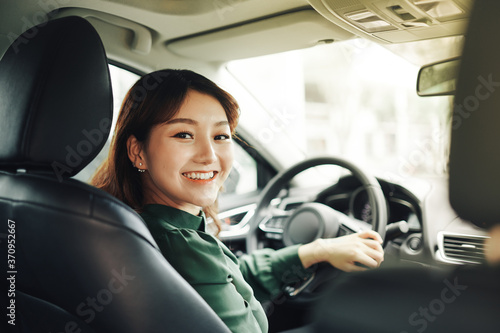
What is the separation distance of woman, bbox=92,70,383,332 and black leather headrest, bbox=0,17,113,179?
0.85 feet

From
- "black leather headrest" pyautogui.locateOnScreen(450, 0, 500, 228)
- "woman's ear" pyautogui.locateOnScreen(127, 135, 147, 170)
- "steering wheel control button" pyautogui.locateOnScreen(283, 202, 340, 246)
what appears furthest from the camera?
"steering wheel control button" pyautogui.locateOnScreen(283, 202, 340, 246)

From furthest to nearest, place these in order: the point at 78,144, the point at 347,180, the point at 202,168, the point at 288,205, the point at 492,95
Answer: the point at 288,205 → the point at 347,180 → the point at 202,168 → the point at 78,144 → the point at 492,95

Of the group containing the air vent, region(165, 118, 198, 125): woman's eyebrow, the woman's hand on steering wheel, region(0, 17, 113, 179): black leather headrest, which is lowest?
the air vent

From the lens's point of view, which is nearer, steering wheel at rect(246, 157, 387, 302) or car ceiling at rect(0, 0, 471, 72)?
car ceiling at rect(0, 0, 471, 72)

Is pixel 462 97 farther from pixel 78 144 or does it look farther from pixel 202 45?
pixel 202 45

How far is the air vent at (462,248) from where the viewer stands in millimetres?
1953

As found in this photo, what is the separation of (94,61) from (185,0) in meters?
0.75

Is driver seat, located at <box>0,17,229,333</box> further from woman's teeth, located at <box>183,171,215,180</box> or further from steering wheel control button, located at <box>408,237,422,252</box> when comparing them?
steering wheel control button, located at <box>408,237,422,252</box>

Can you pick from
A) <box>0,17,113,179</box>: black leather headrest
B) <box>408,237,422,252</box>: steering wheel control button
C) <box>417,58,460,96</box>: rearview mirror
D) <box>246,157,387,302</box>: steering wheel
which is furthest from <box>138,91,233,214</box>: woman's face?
<box>408,237,422,252</box>: steering wheel control button

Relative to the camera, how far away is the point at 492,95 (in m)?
0.69

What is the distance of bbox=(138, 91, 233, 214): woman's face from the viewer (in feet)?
4.84

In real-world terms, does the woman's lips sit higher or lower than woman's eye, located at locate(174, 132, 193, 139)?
lower

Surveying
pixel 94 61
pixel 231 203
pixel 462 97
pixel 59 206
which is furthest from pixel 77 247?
pixel 231 203

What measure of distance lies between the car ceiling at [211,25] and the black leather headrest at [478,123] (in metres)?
0.88
